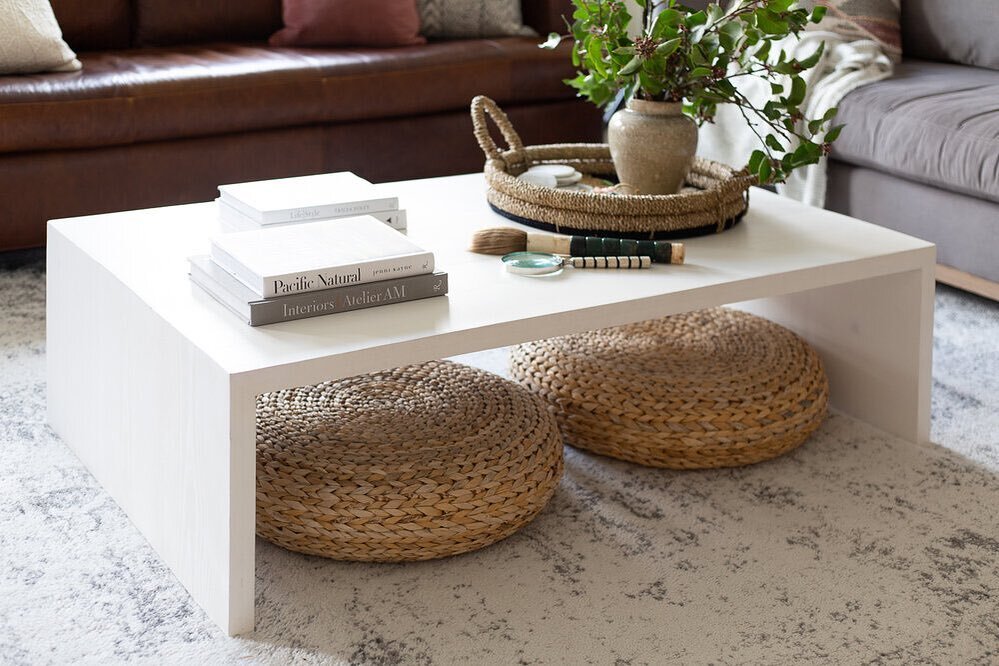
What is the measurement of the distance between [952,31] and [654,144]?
1709mm

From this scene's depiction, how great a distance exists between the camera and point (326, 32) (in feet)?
11.0

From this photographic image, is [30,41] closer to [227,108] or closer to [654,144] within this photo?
[227,108]

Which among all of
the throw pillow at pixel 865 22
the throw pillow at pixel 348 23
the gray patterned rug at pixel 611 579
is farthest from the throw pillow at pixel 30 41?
the throw pillow at pixel 865 22

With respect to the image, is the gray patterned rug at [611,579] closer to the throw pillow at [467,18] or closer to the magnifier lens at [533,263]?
the magnifier lens at [533,263]

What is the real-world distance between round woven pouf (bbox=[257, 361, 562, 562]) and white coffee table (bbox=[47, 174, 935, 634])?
0.16 metres

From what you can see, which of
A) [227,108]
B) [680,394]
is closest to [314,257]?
[680,394]

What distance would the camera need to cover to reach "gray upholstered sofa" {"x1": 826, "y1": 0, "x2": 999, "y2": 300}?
2643 millimetres

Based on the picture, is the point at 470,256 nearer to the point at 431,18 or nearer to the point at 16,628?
the point at 16,628

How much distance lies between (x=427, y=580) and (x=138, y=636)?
378 mm

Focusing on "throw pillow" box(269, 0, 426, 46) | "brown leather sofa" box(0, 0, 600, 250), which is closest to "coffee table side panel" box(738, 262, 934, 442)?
"brown leather sofa" box(0, 0, 600, 250)

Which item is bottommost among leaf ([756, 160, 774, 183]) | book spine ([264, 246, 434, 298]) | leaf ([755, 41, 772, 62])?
book spine ([264, 246, 434, 298])

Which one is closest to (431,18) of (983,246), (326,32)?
(326,32)

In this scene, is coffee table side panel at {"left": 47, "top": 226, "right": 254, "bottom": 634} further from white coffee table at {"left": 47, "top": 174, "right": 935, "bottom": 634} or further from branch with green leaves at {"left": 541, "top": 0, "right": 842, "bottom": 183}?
branch with green leaves at {"left": 541, "top": 0, "right": 842, "bottom": 183}

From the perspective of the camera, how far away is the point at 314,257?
1.59 metres
